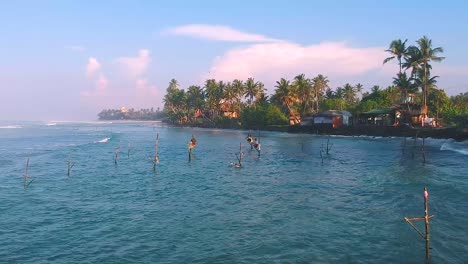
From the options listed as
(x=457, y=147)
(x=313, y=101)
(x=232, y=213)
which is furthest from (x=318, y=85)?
(x=232, y=213)

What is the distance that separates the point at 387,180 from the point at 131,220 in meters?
22.9

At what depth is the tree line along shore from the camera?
82062 millimetres

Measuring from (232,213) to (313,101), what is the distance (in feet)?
356

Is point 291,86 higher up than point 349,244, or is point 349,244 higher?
point 291,86

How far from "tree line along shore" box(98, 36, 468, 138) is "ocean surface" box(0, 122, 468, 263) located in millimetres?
42883

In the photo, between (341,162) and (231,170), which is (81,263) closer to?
(231,170)

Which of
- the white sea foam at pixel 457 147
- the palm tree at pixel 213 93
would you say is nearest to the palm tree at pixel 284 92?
the palm tree at pixel 213 93

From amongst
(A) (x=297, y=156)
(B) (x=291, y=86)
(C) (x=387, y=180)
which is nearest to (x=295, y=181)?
(C) (x=387, y=180)

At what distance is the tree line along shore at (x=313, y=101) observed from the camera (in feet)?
269

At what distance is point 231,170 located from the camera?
41.4 m

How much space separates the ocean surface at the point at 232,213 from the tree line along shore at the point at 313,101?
42883 mm

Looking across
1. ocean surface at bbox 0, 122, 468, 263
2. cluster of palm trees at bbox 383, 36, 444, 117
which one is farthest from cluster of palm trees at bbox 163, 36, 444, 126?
ocean surface at bbox 0, 122, 468, 263

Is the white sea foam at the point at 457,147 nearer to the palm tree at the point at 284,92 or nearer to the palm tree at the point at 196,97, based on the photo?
the palm tree at the point at 284,92

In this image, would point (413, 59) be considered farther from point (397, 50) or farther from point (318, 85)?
point (318, 85)
